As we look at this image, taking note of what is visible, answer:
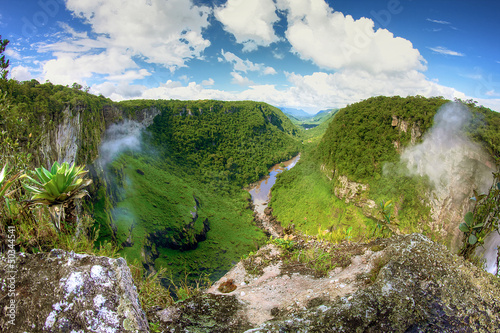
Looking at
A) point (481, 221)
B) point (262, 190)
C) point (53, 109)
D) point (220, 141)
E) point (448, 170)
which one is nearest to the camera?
point (481, 221)

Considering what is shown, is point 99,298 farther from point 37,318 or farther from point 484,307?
point 484,307

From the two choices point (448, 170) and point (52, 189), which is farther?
point (448, 170)

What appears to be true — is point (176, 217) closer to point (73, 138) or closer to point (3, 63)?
point (73, 138)

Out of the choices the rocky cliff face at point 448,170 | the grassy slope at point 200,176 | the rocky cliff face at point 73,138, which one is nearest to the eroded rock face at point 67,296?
the grassy slope at point 200,176

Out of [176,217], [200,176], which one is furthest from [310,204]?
[200,176]

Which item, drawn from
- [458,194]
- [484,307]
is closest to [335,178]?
[458,194]

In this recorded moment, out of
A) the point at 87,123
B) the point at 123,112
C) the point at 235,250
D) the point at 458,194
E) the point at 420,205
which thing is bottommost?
the point at 235,250

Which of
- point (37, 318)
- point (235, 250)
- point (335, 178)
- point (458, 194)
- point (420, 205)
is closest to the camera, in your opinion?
point (37, 318)

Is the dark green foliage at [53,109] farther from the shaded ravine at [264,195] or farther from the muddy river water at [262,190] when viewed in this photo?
the muddy river water at [262,190]
